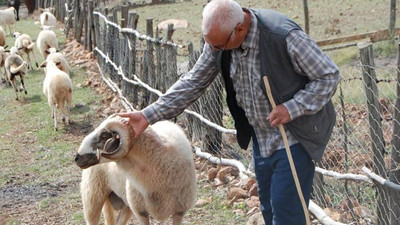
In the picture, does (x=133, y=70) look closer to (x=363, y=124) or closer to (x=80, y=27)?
(x=363, y=124)

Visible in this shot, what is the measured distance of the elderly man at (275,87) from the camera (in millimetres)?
3791

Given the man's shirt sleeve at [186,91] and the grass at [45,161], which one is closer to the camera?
the man's shirt sleeve at [186,91]

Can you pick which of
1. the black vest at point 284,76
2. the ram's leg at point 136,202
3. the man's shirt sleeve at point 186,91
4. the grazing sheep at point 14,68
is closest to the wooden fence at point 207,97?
the black vest at point 284,76

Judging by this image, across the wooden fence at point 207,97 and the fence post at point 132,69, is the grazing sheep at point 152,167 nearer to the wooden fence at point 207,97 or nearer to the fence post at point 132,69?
the wooden fence at point 207,97

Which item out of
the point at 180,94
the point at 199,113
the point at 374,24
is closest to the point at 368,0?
the point at 374,24

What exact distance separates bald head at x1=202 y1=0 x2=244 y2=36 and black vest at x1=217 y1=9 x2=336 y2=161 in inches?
7.7

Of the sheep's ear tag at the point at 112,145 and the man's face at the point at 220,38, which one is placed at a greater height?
the man's face at the point at 220,38

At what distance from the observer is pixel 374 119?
483 cm

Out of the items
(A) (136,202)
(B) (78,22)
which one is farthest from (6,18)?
(A) (136,202)

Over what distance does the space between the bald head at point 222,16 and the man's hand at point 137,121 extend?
1081 mm

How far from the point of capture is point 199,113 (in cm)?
884

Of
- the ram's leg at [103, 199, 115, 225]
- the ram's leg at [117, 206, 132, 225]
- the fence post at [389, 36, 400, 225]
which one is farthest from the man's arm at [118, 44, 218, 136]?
the ram's leg at [103, 199, 115, 225]

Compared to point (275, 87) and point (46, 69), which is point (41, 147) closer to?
point (46, 69)

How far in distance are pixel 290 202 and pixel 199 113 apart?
4.90m
